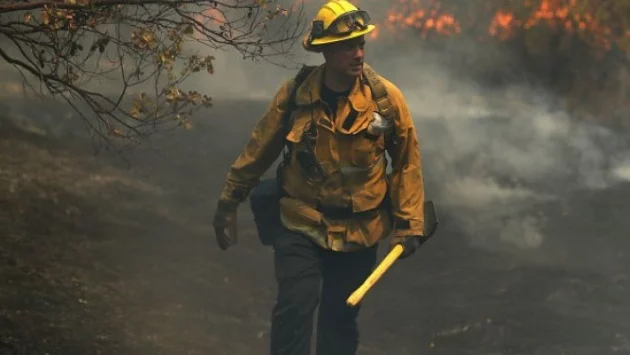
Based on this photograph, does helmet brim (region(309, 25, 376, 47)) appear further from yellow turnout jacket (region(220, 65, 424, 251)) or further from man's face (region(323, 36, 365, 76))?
yellow turnout jacket (region(220, 65, 424, 251))

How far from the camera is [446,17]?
18.4 meters

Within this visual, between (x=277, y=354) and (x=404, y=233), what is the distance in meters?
0.99

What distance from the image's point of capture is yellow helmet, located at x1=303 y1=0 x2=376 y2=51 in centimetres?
449

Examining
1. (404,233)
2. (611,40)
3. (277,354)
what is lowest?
(611,40)

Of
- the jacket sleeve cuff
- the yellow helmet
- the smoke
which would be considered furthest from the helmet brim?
the smoke

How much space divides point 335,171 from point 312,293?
2.29 feet

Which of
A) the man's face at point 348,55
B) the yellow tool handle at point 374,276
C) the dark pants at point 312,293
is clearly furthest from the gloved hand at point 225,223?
the man's face at point 348,55

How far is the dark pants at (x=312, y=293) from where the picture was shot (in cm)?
460

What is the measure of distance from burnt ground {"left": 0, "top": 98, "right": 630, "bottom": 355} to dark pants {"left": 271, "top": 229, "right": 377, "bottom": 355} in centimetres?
135

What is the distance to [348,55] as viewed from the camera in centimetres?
450

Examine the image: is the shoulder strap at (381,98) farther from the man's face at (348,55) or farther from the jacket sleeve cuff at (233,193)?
the jacket sleeve cuff at (233,193)

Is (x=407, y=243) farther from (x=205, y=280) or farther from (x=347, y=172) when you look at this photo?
(x=205, y=280)

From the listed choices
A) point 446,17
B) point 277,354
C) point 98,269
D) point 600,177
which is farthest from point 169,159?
point 446,17

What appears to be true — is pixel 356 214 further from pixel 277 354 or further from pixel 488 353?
pixel 488 353
